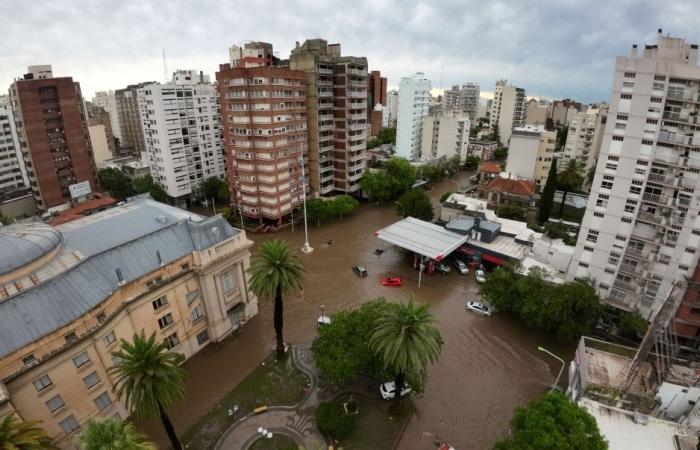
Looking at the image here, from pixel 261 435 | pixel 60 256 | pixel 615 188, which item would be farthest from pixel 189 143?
pixel 615 188

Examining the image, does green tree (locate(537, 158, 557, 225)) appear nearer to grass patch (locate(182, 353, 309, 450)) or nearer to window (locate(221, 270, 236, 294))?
grass patch (locate(182, 353, 309, 450))

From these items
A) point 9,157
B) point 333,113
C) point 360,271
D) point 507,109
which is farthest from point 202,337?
point 507,109

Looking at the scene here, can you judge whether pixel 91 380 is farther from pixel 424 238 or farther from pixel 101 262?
pixel 424 238

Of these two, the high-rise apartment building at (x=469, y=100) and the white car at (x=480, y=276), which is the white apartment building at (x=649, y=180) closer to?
the white car at (x=480, y=276)

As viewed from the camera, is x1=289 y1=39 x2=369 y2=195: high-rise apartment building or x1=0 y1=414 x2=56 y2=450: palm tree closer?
x1=0 y1=414 x2=56 y2=450: palm tree

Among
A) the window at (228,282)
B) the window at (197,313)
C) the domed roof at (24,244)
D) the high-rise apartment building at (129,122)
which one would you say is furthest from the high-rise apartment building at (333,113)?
the high-rise apartment building at (129,122)

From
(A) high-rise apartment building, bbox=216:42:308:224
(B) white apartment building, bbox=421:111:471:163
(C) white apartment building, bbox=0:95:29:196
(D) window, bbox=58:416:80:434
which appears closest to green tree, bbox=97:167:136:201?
(C) white apartment building, bbox=0:95:29:196
